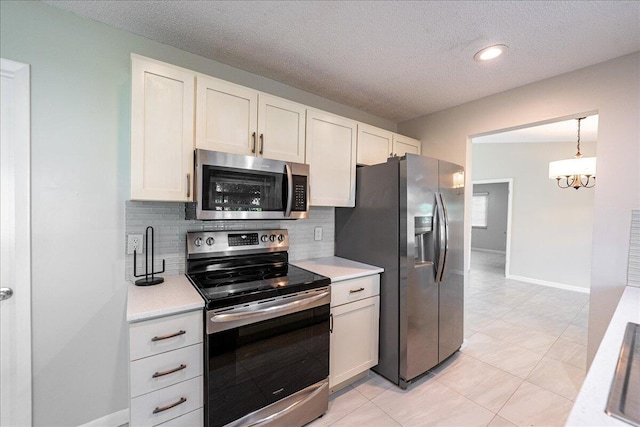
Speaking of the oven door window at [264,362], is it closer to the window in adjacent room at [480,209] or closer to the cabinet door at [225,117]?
the cabinet door at [225,117]

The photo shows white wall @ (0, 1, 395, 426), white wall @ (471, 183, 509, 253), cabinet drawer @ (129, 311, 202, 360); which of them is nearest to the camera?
cabinet drawer @ (129, 311, 202, 360)

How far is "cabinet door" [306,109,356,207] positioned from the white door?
5.46ft

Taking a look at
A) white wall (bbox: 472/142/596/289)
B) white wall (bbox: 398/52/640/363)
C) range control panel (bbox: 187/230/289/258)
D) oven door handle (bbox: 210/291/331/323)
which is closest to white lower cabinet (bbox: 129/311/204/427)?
oven door handle (bbox: 210/291/331/323)

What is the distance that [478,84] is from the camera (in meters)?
2.33

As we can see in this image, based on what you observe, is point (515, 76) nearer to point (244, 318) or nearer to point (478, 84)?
point (478, 84)

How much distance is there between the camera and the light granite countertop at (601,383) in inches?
27.3

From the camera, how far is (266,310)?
1.53 m

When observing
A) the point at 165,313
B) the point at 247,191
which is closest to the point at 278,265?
the point at 247,191

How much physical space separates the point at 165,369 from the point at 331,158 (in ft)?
5.88

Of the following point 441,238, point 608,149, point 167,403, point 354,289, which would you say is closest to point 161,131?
point 167,403

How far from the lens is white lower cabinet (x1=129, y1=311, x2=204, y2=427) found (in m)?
1.25

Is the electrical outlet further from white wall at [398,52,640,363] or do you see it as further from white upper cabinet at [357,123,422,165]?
white wall at [398,52,640,363]

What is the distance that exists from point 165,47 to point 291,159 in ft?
3.70

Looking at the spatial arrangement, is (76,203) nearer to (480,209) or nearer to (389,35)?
(389,35)
